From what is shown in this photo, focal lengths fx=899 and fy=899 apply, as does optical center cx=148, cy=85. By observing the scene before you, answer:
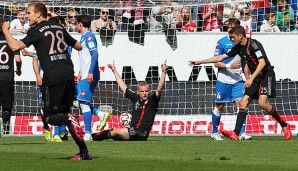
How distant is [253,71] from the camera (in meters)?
16.5

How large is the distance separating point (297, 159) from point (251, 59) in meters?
5.01

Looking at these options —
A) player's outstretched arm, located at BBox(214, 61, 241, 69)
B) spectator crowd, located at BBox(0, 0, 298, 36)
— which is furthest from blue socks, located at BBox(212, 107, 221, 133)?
spectator crowd, located at BBox(0, 0, 298, 36)

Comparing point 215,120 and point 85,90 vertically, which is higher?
point 85,90

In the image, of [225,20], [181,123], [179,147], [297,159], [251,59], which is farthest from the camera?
[225,20]

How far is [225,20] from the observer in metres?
22.5

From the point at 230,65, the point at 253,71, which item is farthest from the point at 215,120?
the point at 253,71

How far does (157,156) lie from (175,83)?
8830 mm

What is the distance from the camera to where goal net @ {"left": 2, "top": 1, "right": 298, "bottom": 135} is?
67.4 ft

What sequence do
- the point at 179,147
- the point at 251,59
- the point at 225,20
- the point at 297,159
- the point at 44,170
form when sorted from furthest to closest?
1. the point at 225,20
2. the point at 251,59
3. the point at 179,147
4. the point at 297,159
5. the point at 44,170

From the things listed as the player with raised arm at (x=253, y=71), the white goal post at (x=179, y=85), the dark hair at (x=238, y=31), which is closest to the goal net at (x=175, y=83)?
the white goal post at (x=179, y=85)

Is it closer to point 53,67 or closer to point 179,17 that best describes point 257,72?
point 53,67

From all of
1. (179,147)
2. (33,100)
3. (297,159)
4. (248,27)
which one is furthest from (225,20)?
(297,159)

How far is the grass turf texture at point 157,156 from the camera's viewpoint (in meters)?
10.5

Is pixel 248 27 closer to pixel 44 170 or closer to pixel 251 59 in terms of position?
pixel 251 59
